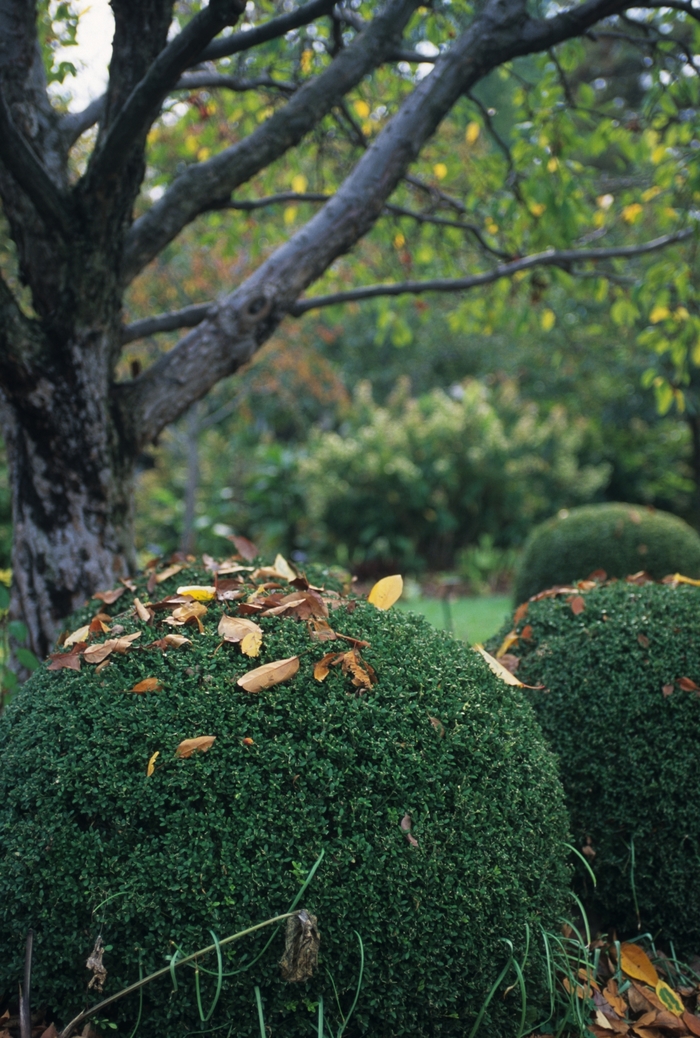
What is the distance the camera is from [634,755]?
6.81 feet

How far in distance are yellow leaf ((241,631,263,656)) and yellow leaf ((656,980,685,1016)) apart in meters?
1.28

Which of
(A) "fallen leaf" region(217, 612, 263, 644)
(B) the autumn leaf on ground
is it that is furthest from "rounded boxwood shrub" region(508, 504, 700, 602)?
(A) "fallen leaf" region(217, 612, 263, 644)

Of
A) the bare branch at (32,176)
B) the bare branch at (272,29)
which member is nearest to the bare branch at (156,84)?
the bare branch at (32,176)

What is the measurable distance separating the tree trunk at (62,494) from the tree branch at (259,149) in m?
0.57

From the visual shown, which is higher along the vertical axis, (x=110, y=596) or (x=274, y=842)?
(x=110, y=596)

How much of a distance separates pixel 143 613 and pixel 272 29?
2106mm

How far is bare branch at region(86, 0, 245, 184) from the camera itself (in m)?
2.11

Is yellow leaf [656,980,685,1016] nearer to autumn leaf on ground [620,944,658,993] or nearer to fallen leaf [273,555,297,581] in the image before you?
autumn leaf on ground [620,944,658,993]

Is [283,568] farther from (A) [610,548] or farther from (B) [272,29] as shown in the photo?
(A) [610,548]

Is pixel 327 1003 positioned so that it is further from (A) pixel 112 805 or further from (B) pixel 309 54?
(B) pixel 309 54

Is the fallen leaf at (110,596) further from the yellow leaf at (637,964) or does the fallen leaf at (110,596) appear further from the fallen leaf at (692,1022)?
the fallen leaf at (692,1022)

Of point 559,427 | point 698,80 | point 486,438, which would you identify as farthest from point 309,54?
point 559,427

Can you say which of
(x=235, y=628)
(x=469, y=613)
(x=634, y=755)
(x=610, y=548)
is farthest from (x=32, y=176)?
(x=469, y=613)

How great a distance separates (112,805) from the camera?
149 centimetres
